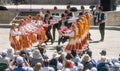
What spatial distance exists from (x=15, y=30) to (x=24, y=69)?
8.58m

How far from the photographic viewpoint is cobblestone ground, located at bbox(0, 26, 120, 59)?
2392 centimetres

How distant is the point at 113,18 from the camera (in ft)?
117

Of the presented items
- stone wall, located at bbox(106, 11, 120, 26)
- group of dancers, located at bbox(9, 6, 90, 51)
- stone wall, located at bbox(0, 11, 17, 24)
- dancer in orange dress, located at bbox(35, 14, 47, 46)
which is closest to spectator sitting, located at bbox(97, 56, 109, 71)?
group of dancers, located at bbox(9, 6, 90, 51)

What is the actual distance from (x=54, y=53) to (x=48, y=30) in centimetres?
802

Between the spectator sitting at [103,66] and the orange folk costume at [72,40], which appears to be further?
the orange folk costume at [72,40]

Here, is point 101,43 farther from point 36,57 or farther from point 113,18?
point 36,57

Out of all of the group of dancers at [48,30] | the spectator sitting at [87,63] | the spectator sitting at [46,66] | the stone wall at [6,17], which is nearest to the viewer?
the spectator sitting at [46,66]

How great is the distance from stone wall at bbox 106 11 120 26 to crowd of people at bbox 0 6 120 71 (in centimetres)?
866

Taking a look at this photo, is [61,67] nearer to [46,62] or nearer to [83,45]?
[46,62]

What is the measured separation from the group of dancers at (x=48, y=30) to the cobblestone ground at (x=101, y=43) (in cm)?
89

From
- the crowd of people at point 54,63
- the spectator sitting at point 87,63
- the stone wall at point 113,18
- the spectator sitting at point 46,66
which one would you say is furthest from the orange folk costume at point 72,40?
the stone wall at point 113,18

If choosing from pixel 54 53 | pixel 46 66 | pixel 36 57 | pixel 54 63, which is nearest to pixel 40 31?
pixel 54 53

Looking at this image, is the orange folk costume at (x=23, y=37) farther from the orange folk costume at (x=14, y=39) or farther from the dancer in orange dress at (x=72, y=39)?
the dancer in orange dress at (x=72, y=39)

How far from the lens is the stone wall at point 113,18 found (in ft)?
116
